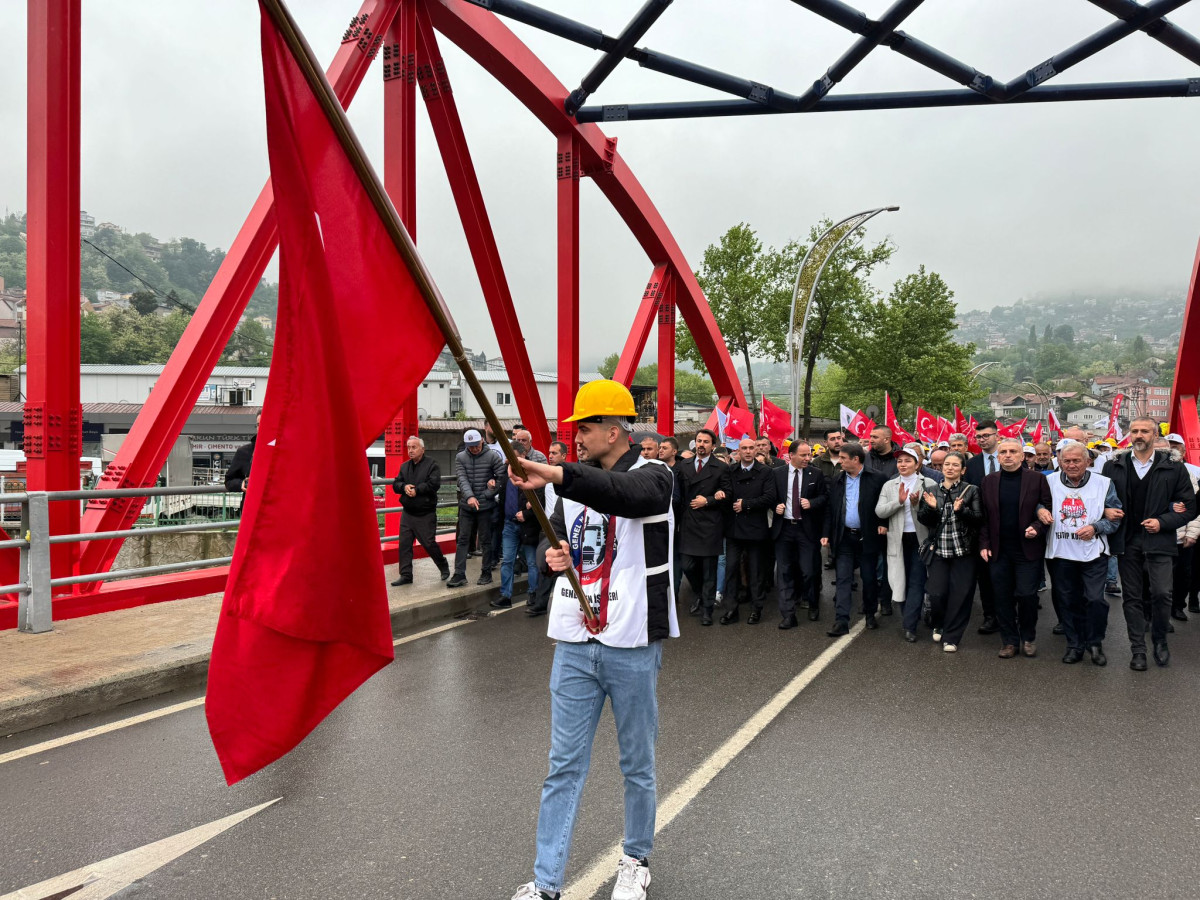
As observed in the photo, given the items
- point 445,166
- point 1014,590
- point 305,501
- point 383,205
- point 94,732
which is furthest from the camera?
point 445,166

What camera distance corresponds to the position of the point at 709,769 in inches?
175

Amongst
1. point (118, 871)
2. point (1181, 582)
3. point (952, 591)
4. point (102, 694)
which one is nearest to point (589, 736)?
point (118, 871)

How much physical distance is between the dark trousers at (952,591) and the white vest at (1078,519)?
0.69 m

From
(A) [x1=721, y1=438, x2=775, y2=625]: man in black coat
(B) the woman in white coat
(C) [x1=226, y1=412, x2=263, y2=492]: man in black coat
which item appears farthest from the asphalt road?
(A) [x1=721, y1=438, x2=775, y2=625]: man in black coat

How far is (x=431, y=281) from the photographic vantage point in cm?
269

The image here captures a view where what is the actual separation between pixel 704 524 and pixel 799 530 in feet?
3.16

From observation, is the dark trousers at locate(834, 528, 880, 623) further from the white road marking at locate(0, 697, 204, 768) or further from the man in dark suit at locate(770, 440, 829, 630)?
the white road marking at locate(0, 697, 204, 768)

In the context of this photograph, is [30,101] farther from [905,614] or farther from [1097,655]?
[1097,655]

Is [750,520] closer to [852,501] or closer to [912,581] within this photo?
[852,501]

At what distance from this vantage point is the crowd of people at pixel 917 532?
7.11 meters

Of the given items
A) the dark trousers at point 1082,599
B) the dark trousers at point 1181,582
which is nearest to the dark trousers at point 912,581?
the dark trousers at point 1082,599

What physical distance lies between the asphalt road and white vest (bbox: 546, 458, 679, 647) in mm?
1016

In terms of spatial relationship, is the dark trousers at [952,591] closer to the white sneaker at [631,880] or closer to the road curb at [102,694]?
the white sneaker at [631,880]

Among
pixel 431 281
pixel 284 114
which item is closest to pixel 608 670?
pixel 431 281
